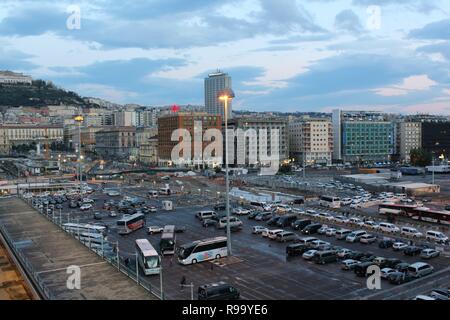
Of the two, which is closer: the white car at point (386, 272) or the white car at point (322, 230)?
the white car at point (386, 272)

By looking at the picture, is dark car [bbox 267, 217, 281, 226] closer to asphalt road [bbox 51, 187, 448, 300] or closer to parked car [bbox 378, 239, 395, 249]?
asphalt road [bbox 51, 187, 448, 300]

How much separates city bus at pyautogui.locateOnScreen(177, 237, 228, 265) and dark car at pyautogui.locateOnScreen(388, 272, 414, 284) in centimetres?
414

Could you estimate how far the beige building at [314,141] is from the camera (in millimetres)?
55844

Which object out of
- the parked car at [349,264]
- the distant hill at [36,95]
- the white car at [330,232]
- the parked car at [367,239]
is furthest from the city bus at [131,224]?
the distant hill at [36,95]

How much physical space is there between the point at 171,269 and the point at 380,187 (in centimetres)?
2105

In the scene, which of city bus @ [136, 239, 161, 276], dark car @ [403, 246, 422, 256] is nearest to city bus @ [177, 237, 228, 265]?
city bus @ [136, 239, 161, 276]

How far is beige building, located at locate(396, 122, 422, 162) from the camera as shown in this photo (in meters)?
62.4

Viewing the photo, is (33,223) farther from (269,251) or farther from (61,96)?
(61,96)

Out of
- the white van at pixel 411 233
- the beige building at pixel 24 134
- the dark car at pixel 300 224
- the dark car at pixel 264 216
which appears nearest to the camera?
the white van at pixel 411 233

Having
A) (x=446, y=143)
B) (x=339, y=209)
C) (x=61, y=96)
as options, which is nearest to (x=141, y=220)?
(x=339, y=209)

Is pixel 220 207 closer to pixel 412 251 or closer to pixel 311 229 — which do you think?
pixel 311 229

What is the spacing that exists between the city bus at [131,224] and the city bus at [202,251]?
4716 mm

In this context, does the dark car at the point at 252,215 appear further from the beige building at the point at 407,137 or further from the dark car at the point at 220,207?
the beige building at the point at 407,137

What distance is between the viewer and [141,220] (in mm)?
16672
